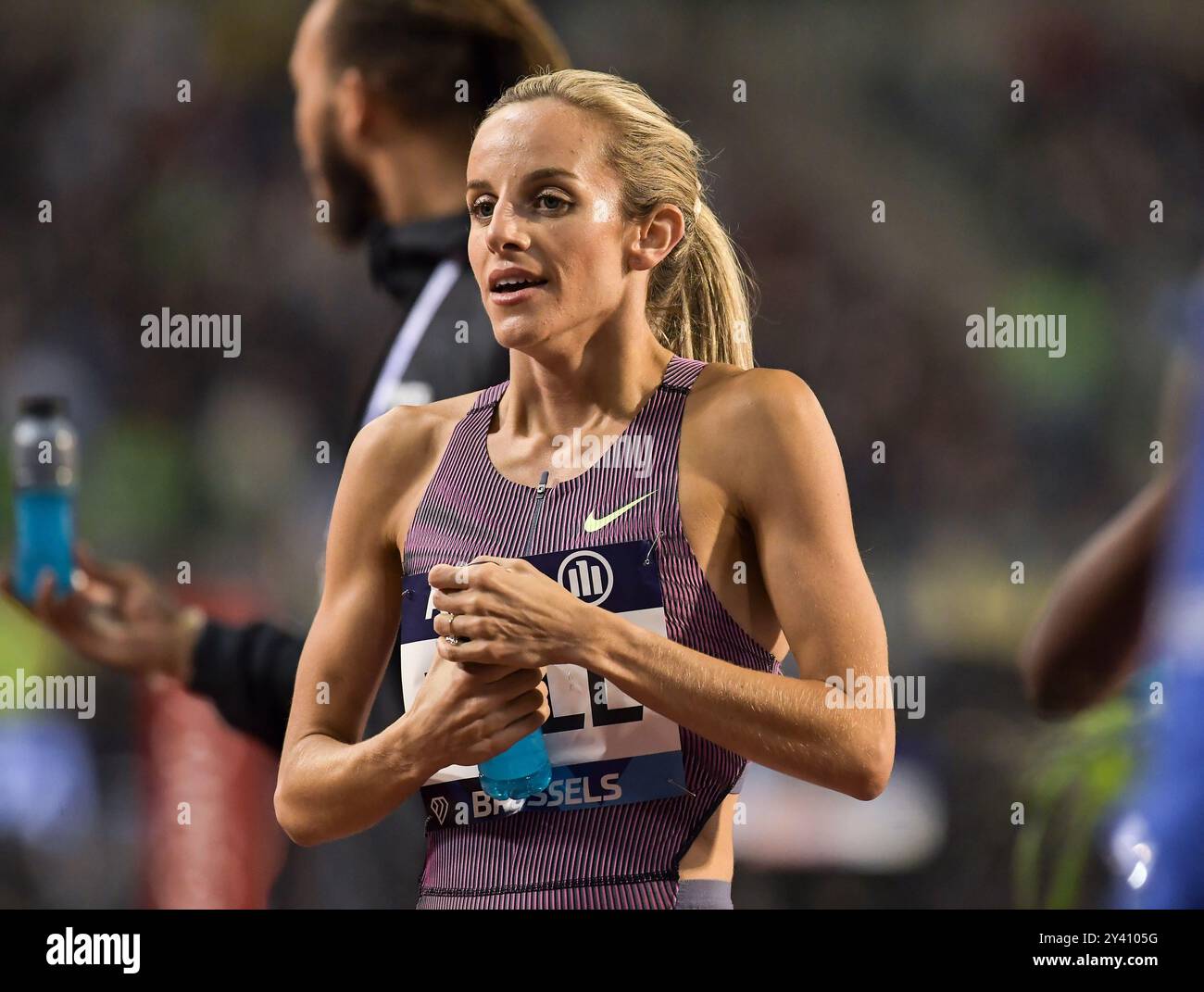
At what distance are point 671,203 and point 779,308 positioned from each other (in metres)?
1.22

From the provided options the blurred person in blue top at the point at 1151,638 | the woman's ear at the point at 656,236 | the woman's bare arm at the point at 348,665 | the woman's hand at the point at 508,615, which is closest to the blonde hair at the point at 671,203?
the woman's ear at the point at 656,236

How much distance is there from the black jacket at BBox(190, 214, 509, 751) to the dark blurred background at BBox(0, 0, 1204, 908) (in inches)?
2.3

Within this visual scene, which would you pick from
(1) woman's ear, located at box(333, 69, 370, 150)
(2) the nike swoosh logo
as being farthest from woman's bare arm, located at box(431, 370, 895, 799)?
(1) woman's ear, located at box(333, 69, 370, 150)

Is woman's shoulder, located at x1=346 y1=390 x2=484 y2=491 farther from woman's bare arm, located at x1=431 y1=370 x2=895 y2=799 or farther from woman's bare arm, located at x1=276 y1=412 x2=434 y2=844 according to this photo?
woman's bare arm, located at x1=431 y1=370 x2=895 y2=799

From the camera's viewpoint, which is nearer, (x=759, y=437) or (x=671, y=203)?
(x=759, y=437)

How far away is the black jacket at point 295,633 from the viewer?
120 inches

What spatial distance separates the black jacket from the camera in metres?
3.04

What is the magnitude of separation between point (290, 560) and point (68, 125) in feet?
3.49

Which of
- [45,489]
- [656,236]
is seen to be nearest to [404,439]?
[656,236]

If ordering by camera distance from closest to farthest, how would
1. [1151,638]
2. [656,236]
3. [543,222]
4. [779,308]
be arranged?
[543,222]
[656,236]
[1151,638]
[779,308]

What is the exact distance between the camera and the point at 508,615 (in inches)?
60.9

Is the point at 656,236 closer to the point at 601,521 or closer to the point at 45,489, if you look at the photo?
the point at 601,521

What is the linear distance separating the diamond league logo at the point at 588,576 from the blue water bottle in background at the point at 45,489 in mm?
1804
